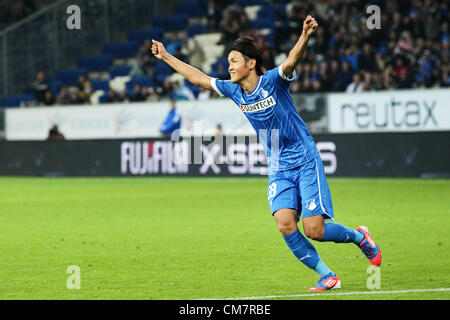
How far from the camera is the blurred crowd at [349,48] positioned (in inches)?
975

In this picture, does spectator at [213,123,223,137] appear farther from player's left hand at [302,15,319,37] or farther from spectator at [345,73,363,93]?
player's left hand at [302,15,319,37]

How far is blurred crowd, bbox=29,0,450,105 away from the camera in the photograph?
81.3 feet

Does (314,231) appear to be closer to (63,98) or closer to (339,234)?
(339,234)

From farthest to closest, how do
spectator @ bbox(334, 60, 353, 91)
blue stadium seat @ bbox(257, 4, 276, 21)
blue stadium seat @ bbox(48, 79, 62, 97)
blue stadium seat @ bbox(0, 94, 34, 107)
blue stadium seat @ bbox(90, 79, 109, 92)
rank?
blue stadium seat @ bbox(48, 79, 62, 97) → blue stadium seat @ bbox(0, 94, 34, 107) → blue stadium seat @ bbox(90, 79, 109, 92) → blue stadium seat @ bbox(257, 4, 276, 21) → spectator @ bbox(334, 60, 353, 91)

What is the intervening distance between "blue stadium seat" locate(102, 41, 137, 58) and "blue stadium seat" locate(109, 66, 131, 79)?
1135 millimetres

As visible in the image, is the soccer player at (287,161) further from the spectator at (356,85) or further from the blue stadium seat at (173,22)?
the blue stadium seat at (173,22)

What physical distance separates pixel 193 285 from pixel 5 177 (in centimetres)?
2202

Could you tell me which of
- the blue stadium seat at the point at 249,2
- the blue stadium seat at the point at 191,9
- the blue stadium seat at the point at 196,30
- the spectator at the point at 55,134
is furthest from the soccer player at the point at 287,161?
the blue stadium seat at the point at 191,9

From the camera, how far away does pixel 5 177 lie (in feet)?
94.9

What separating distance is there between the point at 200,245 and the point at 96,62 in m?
24.6

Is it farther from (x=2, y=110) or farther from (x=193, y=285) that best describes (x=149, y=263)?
(x=2, y=110)

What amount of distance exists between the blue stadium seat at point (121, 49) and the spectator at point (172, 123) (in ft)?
27.8

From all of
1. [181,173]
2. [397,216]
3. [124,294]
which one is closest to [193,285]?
[124,294]

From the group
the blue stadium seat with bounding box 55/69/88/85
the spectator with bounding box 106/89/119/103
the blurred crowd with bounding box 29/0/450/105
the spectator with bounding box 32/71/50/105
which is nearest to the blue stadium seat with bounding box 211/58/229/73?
the blurred crowd with bounding box 29/0/450/105
